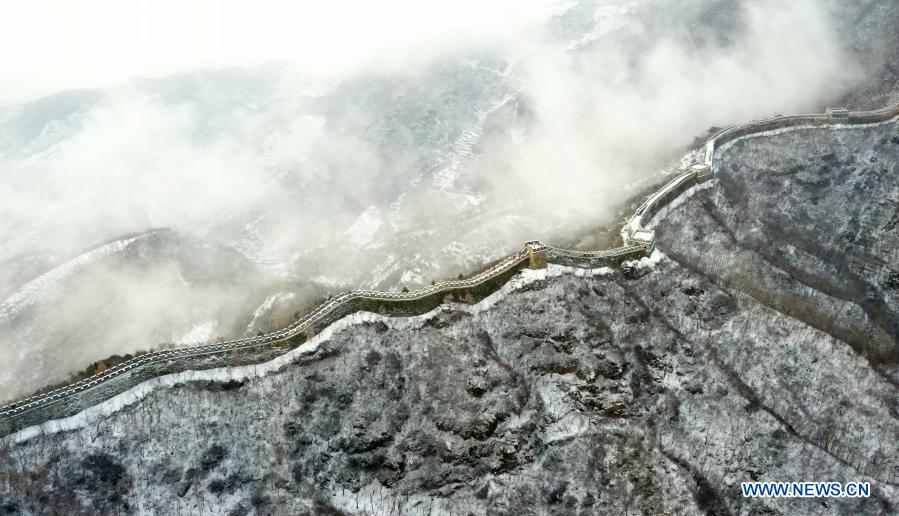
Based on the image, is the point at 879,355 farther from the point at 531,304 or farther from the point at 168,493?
the point at 168,493

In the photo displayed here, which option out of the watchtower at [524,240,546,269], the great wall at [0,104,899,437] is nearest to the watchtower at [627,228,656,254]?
the great wall at [0,104,899,437]

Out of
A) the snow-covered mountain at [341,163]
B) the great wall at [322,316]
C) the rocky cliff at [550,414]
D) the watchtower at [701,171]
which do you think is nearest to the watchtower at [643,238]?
the great wall at [322,316]

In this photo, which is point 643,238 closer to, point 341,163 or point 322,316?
point 322,316

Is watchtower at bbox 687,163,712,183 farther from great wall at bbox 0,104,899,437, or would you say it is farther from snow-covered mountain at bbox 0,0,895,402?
snow-covered mountain at bbox 0,0,895,402

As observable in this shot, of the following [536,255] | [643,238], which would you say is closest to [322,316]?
[536,255]

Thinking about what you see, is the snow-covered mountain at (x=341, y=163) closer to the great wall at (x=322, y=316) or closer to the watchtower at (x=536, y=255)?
the great wall at (x=322, y=316)
